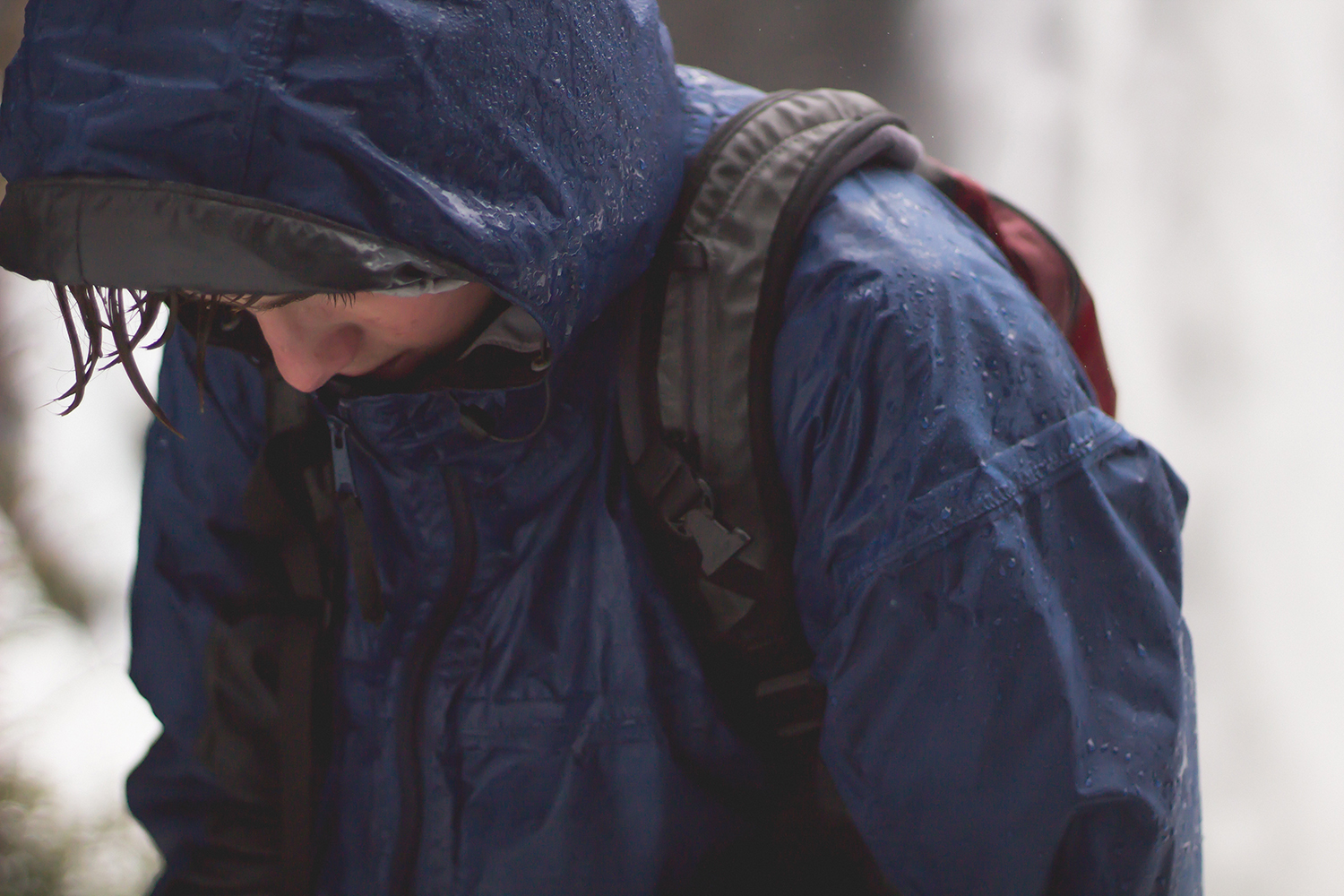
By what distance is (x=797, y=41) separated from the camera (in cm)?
134

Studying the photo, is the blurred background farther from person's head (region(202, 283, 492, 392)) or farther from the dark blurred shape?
person's head (region(202, 283, 492, 392))

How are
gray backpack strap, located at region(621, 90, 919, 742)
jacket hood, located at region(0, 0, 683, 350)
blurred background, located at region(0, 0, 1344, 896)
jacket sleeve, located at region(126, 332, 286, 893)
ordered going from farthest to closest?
1. blurred background, located at region(0, 0, 1344, 896)
2. jacket sleeve, located at region(126, 332, 286, 893)
3. gray backpack strap, located at region(621, 90, 919, 742)
4. jacket hood, located at region(0, 0, 683, 350)

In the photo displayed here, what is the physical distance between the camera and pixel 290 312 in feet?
2.17

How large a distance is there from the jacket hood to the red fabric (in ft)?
1.11

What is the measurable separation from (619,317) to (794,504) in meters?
0.18

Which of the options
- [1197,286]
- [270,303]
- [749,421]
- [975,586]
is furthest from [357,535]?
[1197,286]

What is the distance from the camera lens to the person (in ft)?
1.70

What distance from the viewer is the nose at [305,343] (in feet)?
2.16

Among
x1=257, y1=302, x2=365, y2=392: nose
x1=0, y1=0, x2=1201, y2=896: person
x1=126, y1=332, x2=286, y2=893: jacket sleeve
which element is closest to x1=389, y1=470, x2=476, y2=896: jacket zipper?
x1=0, y1=0, x2=1201, y2=896: person

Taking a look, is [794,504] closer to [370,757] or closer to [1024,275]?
[1024,275]

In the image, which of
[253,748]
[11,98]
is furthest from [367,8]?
[253,748]

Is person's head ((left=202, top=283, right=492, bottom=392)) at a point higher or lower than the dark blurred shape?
lower

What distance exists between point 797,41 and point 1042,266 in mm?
714

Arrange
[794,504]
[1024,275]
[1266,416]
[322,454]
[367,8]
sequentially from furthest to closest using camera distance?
[1266,416]
[322,454]
[1024,275]
[794,504]
[367,8]
